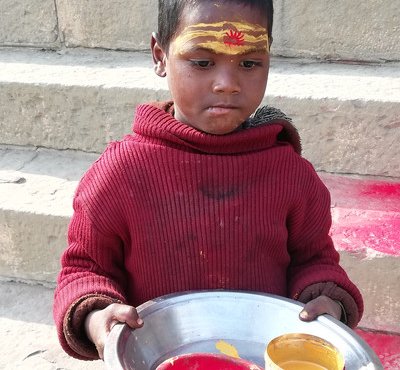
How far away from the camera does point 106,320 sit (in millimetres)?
1344

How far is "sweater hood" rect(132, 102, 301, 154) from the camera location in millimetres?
1463

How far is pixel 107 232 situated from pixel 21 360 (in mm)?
791

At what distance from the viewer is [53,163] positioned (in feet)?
8.37

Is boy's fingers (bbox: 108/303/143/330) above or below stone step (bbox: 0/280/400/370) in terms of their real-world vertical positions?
above

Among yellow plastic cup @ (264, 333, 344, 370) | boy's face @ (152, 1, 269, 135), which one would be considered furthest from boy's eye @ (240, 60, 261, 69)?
yellow plastic cup @ (264, 333, 344, 370)

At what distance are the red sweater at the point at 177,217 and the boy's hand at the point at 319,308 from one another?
0.08 m

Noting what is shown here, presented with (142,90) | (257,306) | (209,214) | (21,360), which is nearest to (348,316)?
(257,306)

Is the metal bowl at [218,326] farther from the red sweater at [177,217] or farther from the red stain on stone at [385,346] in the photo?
the red stain on stone at [385,346]

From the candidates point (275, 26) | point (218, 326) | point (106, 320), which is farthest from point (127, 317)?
point (275, 26)

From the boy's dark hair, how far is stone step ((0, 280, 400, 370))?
98 centimetres

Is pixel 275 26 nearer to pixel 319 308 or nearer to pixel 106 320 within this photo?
pixel 319 308

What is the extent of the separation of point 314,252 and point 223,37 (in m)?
0.50

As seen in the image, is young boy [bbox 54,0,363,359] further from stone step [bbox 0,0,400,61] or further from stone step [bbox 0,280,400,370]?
stone step [bbox 0,0,400,61]

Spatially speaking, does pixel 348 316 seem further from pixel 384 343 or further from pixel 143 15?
pixel 143 15
